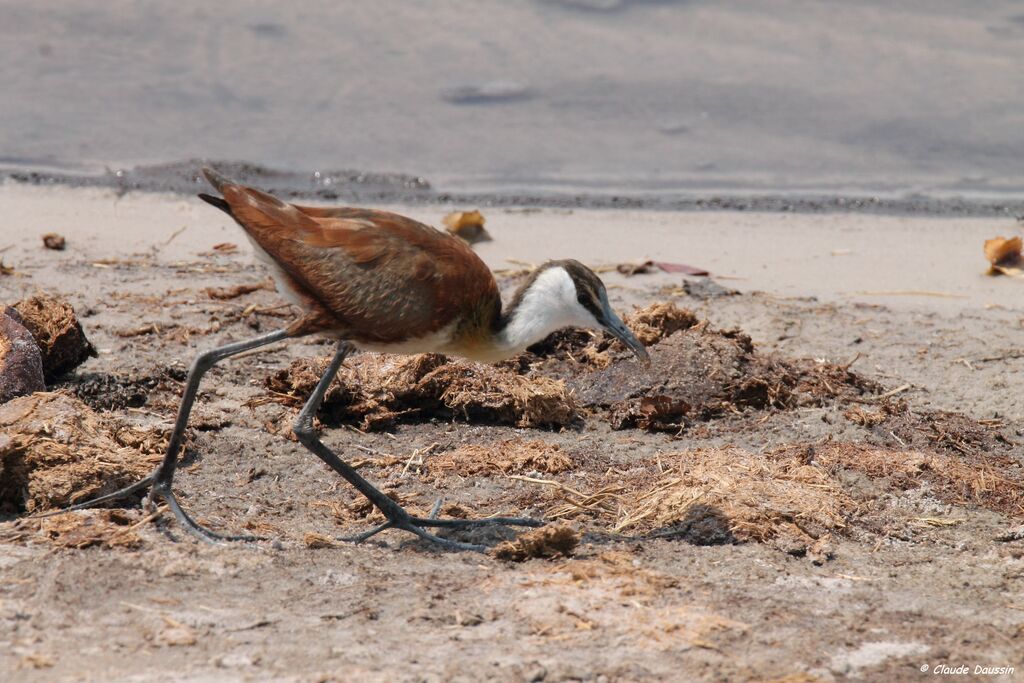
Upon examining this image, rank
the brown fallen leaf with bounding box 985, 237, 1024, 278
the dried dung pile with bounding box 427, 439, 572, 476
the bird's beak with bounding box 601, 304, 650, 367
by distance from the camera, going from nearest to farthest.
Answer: the bird's beak with bounding box 601, 304, 650, 367 < the dried dung pile with bounding box 427, 439, 572, 476 < the brown fallen leaf with bounding box 985, 237, 1024, 278

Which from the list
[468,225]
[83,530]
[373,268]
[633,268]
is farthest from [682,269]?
[83,530]

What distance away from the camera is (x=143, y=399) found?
6684 mm

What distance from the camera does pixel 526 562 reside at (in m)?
4.90

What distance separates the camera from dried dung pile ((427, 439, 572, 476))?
239 inches

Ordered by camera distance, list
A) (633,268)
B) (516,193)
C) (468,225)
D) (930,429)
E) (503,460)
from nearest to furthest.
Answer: (503,460)
(930,429)
(633,268)
(468,225)
(516,193)

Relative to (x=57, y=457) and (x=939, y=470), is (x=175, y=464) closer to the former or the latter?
(x=57, y=457)

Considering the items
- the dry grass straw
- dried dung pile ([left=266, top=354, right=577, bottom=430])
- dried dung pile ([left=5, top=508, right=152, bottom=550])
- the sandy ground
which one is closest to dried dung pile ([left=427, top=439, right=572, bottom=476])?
the sandy ground

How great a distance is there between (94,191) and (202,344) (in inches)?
168

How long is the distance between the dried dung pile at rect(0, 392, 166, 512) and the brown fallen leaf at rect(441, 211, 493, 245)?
4.58 meters

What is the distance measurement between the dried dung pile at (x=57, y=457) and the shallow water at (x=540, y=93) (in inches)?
265

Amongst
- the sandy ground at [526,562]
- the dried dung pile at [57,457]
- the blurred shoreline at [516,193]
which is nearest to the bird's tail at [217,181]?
the dried dung pile at [57,457]

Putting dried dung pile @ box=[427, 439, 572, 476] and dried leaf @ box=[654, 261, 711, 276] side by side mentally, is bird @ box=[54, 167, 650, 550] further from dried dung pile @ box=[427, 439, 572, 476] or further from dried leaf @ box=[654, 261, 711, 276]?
dried leaf @ box=[654, 261, 711, 276]

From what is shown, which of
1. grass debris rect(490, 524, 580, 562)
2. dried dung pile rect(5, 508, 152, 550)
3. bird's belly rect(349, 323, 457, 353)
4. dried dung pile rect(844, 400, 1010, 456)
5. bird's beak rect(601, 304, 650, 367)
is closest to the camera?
dried dung pile rect(5, 508, 152, 550)

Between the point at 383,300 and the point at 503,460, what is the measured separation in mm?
1185
